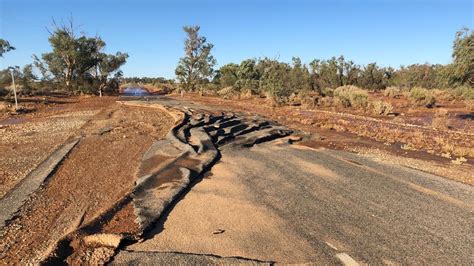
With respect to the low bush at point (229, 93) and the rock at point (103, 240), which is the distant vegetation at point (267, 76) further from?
the rock at point (103, 240)

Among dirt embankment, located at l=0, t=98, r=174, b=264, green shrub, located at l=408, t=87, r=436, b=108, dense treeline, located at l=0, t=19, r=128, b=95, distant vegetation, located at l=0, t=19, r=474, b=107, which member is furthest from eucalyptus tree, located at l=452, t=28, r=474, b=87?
dense treeline, located at l=0, t=19, r=128, b=95

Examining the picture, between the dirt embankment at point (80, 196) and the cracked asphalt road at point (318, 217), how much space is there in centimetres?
107

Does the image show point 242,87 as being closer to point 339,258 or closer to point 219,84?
point 219,84

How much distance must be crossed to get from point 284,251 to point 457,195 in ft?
17.0

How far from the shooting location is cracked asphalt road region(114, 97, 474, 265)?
5.11 metres

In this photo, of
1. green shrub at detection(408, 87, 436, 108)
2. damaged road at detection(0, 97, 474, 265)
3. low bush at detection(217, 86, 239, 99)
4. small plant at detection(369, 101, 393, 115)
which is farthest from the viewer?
low bush at detection(217, 86, 239, 99)

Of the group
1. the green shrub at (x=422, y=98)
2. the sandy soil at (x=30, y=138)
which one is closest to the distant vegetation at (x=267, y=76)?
the green shrub at (x=422, y=98)

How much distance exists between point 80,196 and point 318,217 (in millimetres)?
4437

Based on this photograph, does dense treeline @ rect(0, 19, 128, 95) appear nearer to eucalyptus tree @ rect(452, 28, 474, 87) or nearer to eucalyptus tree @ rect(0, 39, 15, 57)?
eucalyptus tree @ rect(0, 39, 15, 57)

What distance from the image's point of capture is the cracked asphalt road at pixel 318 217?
16.8ft

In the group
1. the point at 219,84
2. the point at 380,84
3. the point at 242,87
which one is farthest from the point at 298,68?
the point at 380,84

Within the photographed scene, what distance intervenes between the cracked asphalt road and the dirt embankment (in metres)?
1.07

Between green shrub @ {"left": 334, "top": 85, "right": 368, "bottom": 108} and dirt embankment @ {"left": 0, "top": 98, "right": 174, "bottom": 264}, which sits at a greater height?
green shrub @ {"left": 334, "top": 85, "right": 368, "bottom": 108}

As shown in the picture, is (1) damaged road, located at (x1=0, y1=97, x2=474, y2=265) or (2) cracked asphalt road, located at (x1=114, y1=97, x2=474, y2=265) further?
(2) cracked asphalt road, located at (x1=114, y1=97, x2=474, y2=265)
